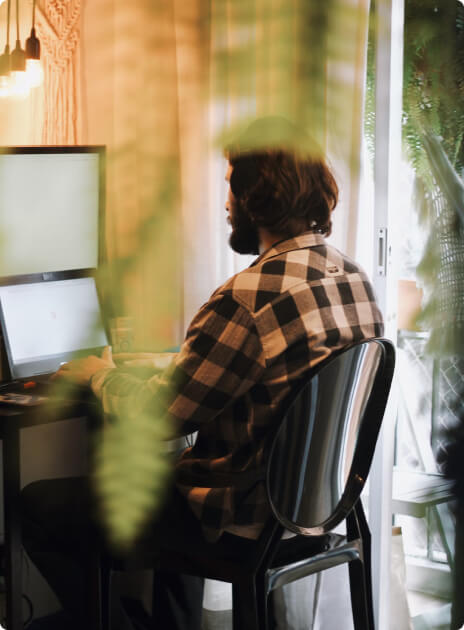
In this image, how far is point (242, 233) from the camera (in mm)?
550

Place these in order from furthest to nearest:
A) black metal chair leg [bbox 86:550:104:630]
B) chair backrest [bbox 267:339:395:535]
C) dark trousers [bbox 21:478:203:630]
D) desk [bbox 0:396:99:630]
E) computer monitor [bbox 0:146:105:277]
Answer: desk [bbox 0:396:99:630] → dark trousers [bbox 21:478:203:630] → black metal chair leg [bbox 86:550:104:630] → chair backrest [bbox 267:339:395:535] → computer monitor [bbox 0:146:105:277]

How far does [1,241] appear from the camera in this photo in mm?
166

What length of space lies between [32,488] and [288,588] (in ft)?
1.69

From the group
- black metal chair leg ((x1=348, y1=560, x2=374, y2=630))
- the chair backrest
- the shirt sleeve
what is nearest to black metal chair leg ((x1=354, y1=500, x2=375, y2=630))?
black metal chair leg ((x1=348, y1=560, x2=374, y2=630))

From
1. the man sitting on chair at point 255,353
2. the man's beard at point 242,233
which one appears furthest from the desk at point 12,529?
the man's beard at point 242,233

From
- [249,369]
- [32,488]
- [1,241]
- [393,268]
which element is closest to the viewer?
[1,241]

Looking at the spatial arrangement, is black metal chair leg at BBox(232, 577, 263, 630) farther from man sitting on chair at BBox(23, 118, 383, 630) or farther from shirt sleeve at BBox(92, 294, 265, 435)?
shirt sleeve at BBox(92, 294, 265, 435)

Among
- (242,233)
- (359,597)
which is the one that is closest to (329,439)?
(359,597)

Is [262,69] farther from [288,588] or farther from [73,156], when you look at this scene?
[288,588]

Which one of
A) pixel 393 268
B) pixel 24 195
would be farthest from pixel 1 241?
pixel 393 268

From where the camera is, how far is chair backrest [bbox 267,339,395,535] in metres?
0.94

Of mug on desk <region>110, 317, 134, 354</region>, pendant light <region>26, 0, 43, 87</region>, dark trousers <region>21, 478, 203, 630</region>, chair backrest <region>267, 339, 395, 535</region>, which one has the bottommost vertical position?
dark trousers <region>21, 478, 203, 630</region>

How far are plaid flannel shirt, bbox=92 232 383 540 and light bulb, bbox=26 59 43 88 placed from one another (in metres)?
0.70

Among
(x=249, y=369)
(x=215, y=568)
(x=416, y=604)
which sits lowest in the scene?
(x=416, y=604)
